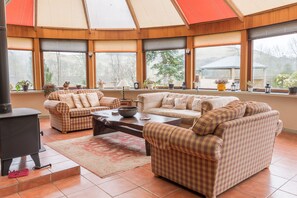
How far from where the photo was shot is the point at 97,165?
11.1 feet

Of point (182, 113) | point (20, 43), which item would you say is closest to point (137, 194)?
point (182, 113)

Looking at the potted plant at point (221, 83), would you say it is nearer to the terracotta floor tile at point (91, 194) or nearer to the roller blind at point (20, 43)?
the terracotta floor tile at point (91, 194)

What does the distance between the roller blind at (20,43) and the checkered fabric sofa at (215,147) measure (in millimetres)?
5528

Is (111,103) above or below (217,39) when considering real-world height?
below

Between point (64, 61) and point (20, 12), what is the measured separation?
1.72m

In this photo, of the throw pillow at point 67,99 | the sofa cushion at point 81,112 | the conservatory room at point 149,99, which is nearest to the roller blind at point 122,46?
the conservatory room at point 149,99

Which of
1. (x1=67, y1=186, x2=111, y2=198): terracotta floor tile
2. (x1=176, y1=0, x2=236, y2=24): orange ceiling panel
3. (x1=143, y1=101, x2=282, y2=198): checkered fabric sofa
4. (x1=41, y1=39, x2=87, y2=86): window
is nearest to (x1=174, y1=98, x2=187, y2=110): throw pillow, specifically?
(x1=176, y1=0, x2=236, y2=24): orange ceiling panel

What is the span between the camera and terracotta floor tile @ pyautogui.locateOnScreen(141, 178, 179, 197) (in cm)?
263

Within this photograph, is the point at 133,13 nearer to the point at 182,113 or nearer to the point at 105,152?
the point at 182,113

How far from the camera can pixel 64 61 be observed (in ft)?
24.2

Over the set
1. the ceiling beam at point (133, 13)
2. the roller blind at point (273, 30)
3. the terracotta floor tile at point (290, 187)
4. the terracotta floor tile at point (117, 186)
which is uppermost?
the ceiling beam at point (133, 13)

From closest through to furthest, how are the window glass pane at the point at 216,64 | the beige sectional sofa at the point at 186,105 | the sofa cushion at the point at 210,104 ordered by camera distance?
the sofa cushion at the point at 210,104 → the beige sectional sofa at the point at 186,105 → the window glass pane at the point at 216,64

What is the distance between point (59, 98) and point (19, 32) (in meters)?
2.49

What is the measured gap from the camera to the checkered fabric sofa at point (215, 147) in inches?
91.0
